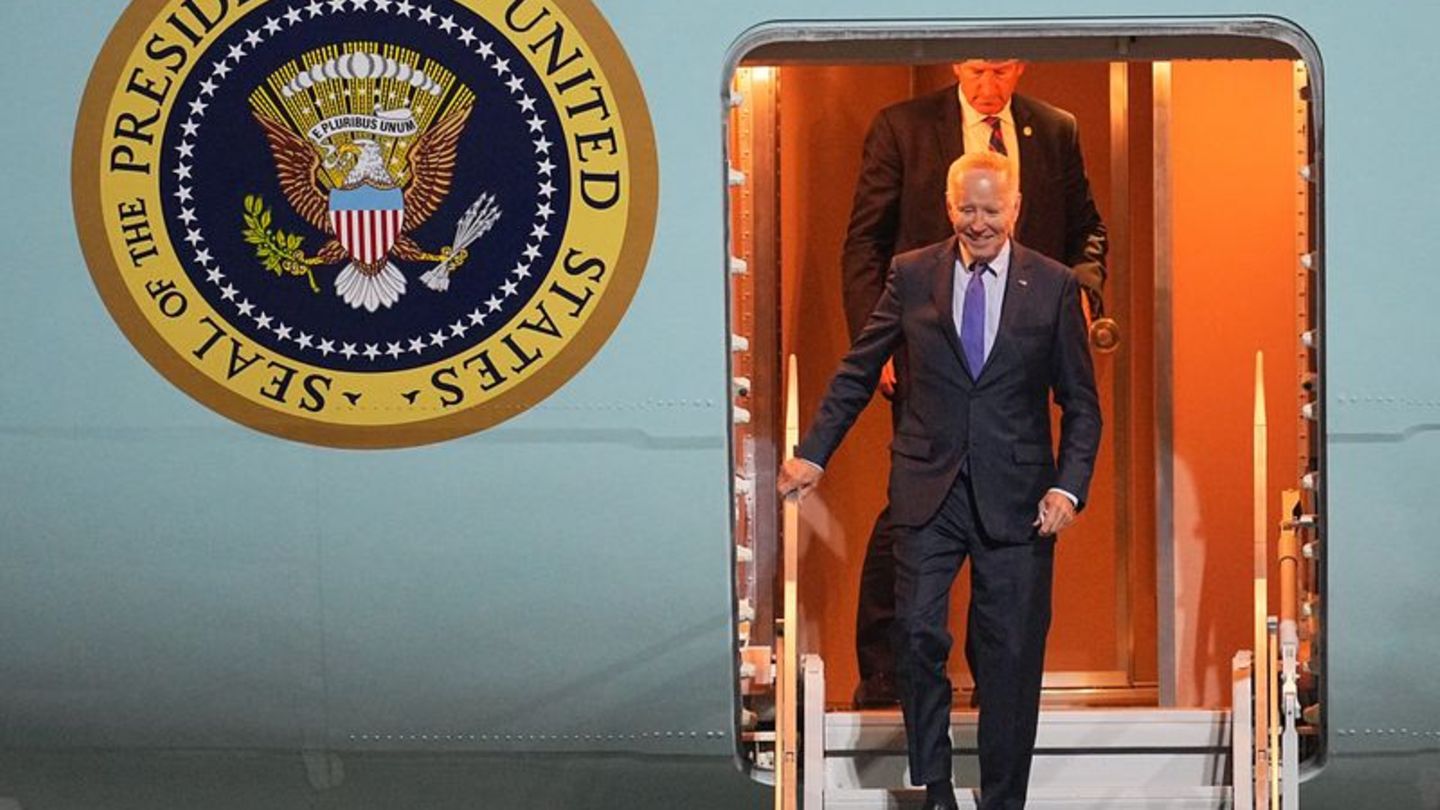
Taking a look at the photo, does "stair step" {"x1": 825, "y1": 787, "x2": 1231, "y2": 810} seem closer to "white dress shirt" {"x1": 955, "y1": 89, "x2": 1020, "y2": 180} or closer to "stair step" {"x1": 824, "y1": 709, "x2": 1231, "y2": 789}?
"stair step" {"x1": 824, "y1": 709, "x2": 1231, "y2": 789}

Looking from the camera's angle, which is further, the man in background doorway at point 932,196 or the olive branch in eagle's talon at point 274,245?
the man in background doorway at point 932,196

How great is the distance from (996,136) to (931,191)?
24cm

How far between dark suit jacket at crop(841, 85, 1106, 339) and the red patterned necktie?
57mm

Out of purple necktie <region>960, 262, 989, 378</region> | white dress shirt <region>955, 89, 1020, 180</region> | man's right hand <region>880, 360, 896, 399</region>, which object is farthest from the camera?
white dress shirt <region>955, 89, 1020, 180</region>

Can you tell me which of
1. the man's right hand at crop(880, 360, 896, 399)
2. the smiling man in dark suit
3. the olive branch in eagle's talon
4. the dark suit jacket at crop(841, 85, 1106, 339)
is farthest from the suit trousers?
the olive branch in eagle's talon

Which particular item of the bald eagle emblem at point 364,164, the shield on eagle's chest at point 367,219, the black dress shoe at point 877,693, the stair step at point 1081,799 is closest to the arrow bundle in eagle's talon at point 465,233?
the bald eagle emblem at point 364,164

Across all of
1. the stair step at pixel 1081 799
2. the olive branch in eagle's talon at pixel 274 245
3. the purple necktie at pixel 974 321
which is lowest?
the stair step at pixel 1081 799

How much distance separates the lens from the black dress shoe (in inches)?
261

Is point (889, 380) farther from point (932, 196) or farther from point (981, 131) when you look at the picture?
point (981, 131)

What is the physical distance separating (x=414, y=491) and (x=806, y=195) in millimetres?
2076

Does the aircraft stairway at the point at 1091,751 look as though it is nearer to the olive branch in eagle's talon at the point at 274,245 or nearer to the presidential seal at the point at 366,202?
the presidential seal at the point at 366,202

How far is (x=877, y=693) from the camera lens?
664 centimetres

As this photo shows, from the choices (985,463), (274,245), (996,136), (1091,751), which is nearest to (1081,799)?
(1091,751)

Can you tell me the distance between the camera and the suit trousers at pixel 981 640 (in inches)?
217
